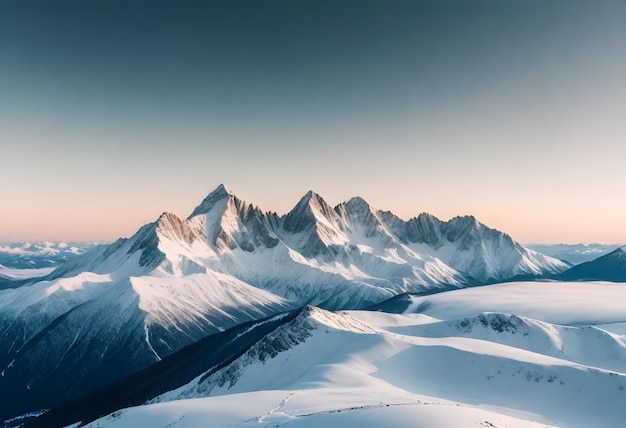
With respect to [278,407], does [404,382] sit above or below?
below

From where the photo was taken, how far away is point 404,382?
118 meters

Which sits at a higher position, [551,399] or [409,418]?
[409,418]

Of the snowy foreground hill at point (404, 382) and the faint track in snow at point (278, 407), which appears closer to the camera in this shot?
the snowy foreground hill at point (404, 382)

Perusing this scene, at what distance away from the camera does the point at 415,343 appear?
463 ft

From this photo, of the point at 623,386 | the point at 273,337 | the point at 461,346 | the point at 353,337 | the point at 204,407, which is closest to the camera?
the point at 204,407

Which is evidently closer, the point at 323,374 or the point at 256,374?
the point at 323,374

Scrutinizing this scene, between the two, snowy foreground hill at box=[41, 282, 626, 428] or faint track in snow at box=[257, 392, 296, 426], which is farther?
faint track in snow at box=[257, 392, 296, 426]

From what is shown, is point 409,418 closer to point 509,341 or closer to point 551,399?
point 551,399

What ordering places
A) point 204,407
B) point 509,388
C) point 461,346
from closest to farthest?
point 204,407
point 509,388
point 461,346

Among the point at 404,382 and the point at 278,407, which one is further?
the point at 404,382

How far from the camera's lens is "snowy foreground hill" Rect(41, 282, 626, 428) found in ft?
229

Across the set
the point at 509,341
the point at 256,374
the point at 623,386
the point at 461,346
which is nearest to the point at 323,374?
the point at 256,374

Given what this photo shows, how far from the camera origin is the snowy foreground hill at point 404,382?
6988 centimetres

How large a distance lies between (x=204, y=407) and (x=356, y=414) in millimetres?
35434
